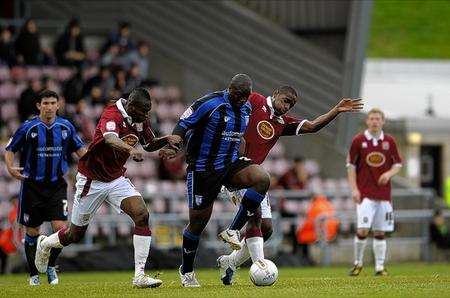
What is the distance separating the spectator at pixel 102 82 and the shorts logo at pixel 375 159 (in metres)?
10.1

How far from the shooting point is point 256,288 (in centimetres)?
1380

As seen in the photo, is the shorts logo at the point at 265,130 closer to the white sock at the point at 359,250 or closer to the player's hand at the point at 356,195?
the player's hand at the point at 356,195

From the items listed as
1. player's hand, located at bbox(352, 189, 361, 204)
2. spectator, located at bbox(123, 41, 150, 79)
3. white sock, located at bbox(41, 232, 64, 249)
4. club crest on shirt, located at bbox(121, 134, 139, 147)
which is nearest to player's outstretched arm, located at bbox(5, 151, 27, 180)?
white sock, located at bbox(41, 232, 64, 249)

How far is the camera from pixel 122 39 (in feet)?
96.1

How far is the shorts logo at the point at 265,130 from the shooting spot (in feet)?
49.6

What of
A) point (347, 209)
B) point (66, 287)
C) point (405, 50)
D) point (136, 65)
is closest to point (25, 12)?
point (136, 65)

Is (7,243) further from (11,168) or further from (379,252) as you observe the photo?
(379,252)

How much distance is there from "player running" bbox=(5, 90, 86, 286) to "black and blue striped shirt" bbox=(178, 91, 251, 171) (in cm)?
267

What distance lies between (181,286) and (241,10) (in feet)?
55.3

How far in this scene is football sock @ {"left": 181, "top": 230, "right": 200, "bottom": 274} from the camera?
14.4 meters

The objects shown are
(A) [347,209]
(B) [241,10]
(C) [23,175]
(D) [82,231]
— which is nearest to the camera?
(D) [82,231]

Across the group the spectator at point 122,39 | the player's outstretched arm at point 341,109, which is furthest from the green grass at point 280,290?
the spectator at point 122,39

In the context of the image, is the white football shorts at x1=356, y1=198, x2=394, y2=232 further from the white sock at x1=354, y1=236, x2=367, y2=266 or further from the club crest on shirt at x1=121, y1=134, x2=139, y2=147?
the club crest on shirt at x1=121, y1=134, x2=139, y2=147

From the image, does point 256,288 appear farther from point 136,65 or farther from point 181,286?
point 136,65
